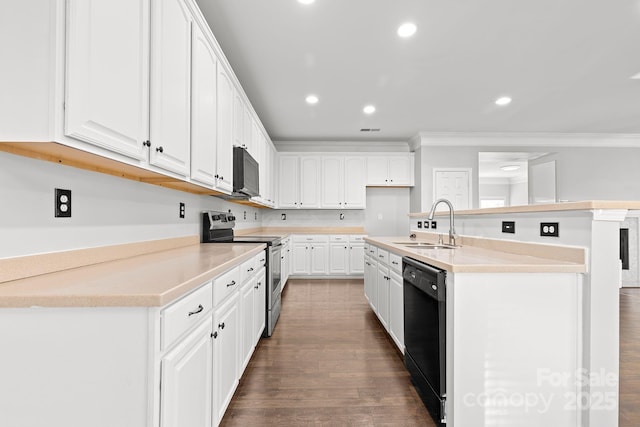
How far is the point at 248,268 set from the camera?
2.16 m

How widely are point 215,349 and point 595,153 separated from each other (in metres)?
7.39

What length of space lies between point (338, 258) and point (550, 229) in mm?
4345

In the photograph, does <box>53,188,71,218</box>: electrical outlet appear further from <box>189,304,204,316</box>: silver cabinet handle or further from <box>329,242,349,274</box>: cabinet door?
<box>329,242,349,274</box>: cabinet door

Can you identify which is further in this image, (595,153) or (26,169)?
(595,153)

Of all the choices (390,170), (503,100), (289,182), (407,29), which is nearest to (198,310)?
(407,29)

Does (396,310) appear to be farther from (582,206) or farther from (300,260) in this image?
(300,260)

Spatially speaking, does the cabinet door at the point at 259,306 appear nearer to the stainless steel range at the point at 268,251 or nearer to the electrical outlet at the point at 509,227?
the stainless steel range at the point at 268,251

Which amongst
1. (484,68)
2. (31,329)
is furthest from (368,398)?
(484,68)

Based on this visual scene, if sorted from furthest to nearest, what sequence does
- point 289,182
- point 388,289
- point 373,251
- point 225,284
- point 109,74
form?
point 289,182
point 373,251
point 388,289
point 225,284
point 109,74

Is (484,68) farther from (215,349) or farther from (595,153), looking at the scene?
(595,153)

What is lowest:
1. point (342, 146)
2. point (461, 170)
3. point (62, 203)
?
point (62, 203)

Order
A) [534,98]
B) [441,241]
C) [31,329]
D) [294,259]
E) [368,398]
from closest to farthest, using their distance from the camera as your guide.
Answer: [31,329] < [368,398] < [441,241] < [534,98] < [294,259]

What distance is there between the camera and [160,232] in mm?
2170

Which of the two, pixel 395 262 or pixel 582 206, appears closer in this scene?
pixel 582 206
